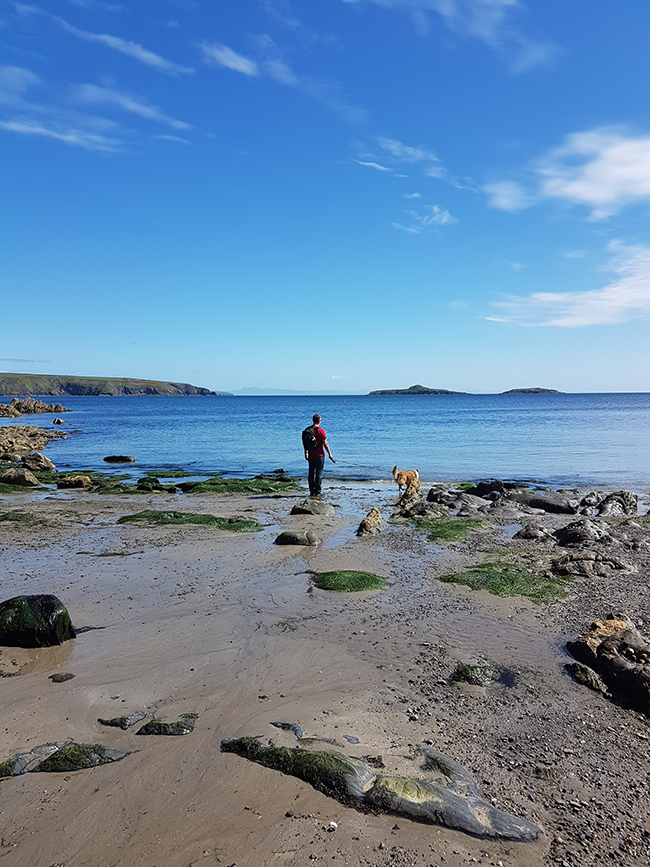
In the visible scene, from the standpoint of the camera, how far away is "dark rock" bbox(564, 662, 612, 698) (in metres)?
6.04

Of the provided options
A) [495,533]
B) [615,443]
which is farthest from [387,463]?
[615,443]

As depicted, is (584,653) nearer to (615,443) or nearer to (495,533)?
(495,533)

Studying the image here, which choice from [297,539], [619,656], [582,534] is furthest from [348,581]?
[582,534]

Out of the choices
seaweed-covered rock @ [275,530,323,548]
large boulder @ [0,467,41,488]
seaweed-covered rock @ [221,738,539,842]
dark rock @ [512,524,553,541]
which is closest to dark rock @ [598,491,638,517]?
dark rock @ [512,524,553,541]

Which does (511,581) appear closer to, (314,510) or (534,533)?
(534,533)

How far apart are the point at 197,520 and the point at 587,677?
10960mm

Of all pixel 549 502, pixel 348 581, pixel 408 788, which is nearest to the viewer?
pixel 408 788

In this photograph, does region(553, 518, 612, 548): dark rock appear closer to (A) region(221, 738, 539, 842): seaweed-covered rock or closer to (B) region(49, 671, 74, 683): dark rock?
(A) region(221, 738, 539, 842): seaweed-covered rock

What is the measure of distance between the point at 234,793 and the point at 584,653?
445 centimetres

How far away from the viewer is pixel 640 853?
3.80 meters

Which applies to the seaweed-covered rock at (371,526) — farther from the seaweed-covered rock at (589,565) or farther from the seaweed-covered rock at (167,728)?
the seaweed-covered rock at (167,728)

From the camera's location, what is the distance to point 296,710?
18.4ft

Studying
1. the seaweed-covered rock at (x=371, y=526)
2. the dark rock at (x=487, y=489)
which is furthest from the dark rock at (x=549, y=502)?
the seaweed-covered rock at (x=371, y=526)

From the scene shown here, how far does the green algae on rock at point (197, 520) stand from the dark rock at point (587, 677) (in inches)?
353
